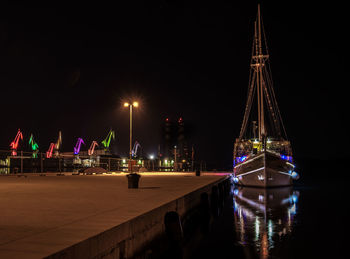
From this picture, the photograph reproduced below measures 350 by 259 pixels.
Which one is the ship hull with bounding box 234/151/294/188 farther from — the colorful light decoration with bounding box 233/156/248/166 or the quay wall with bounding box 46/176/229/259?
the quay wall with bounding box 46/176/229/259

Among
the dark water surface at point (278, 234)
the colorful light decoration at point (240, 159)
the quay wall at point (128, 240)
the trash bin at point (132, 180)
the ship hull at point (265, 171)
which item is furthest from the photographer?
the colorful light decoration at point (240, 159)

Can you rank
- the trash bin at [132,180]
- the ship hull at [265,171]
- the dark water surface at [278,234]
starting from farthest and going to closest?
the ship hull at [265,171], the trash bin at [132,180], the dark water surface at [278,234]

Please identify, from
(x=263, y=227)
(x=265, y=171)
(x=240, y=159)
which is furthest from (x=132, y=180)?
(x=240, y=159)

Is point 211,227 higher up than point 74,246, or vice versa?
point 74,246

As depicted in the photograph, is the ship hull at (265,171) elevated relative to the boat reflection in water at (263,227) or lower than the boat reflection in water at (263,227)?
elevated

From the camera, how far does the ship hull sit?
40719mm

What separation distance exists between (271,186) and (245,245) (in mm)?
29794

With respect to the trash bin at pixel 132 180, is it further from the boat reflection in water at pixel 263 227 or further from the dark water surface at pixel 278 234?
the boat reflection in water at pixel 263 227

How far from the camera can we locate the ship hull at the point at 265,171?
40719 millimetres

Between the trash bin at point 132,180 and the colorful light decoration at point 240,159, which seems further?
the colorful light decoration at point 240,159

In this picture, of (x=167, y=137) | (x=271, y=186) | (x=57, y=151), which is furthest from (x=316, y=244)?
(x=57, y=151)

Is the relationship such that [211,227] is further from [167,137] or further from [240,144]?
[240,144]

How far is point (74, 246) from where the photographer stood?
207 inches

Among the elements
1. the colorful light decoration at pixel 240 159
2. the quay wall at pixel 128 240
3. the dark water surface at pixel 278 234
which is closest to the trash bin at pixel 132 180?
the dark water surface at pixel 278 234
